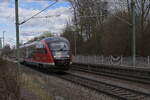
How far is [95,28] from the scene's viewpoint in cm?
5538

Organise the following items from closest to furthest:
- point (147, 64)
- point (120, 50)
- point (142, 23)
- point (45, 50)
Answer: point (45, 50), point (147, 64), point (142, 23), point (120, 50)

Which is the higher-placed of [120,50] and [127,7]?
[127,7]

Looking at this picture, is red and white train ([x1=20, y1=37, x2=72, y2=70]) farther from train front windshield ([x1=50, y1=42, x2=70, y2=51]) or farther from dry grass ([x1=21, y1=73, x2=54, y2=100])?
dry grass ([x1=21, y1=73, x2=54, y2=100])

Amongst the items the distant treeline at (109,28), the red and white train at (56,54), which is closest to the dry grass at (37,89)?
the red and white train at (56,54)

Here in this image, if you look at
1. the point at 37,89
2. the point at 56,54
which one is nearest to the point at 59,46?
the point at 56,54

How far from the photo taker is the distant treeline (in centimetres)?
3712

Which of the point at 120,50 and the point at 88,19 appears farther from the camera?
the point at 88,19

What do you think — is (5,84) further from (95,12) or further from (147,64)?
(95,12)

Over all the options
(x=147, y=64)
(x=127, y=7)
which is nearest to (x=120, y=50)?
(x=127, y=7)

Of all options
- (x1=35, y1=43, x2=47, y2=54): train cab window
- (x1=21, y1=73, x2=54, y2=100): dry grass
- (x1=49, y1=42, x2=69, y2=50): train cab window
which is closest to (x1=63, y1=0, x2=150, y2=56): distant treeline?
(x1=49, y1=42, x2=69, y2=50): train cab window

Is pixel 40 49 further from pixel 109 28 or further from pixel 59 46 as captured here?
pixel 109 28

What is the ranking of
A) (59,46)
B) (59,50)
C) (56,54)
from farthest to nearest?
(59,46) → (59,50) → (56,54)

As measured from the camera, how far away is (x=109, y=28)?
1772 inches

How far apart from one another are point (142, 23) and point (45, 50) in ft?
59.1
